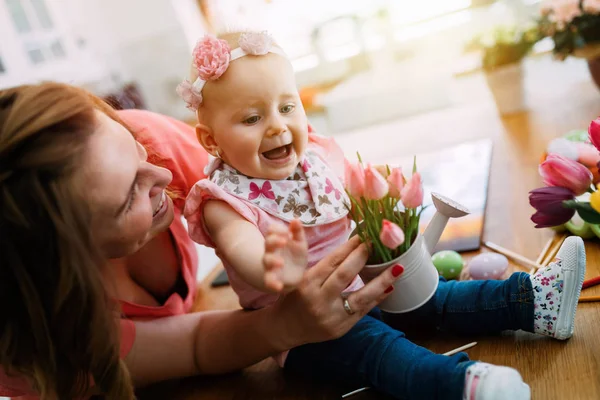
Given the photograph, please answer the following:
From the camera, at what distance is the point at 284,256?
1.92 feet

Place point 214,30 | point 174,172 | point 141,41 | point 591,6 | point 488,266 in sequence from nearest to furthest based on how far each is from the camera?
point 488,266 < point 174,172 < point 591,6 < point 214,30 < point 141,41

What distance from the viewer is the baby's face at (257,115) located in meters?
0.73

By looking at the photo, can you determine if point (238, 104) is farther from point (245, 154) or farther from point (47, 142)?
point (47, 142)

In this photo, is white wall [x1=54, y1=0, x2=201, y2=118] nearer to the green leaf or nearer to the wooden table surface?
the wooden table surface

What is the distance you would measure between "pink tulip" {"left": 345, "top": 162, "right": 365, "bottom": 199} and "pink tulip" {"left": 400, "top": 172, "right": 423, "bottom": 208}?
0.05 m

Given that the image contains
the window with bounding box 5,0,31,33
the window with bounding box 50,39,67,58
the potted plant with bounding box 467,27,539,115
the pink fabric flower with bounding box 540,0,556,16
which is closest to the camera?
the pink fabric flower with bounding box 540,0,556,16

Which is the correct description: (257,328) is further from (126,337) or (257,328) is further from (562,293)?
(562,293)

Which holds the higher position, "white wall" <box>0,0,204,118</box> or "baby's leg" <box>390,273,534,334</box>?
"white wall" <box>0,0,204,118</box>

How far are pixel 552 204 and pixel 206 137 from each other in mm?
505

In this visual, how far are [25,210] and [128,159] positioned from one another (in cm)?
14

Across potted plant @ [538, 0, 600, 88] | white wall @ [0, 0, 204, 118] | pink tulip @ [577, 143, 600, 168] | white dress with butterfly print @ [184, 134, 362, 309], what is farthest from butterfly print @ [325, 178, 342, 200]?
white wall @ [0, 0, 204, 118]

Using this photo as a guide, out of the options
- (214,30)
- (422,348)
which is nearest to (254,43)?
(422,348)

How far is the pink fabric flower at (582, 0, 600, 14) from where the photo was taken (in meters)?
1.47

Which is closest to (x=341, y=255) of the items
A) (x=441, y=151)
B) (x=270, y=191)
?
(x=270, y=191)
